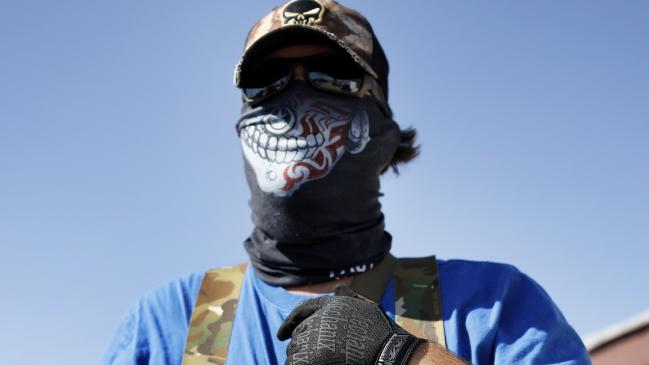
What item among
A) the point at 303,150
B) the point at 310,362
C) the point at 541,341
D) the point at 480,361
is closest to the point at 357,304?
the point at 310,362

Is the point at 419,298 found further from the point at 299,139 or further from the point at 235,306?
the point at 299,139

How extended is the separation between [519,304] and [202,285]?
1.36 m

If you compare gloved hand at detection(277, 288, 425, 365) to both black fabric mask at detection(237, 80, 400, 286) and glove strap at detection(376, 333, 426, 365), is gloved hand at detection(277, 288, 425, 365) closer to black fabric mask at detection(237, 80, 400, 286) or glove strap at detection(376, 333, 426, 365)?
glove strap at detection(376, 333, 426, 365)

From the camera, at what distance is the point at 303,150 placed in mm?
3471

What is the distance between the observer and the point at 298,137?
3502mm

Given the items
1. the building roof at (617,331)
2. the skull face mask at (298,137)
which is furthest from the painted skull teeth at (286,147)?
the building roof at (617,331)

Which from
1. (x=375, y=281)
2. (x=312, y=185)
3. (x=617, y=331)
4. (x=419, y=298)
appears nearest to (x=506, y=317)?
(x=419, y=298)

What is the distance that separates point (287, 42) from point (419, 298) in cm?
141

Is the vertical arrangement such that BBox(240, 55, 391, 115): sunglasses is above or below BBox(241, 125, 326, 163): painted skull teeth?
above

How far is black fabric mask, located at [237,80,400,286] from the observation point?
3.33m

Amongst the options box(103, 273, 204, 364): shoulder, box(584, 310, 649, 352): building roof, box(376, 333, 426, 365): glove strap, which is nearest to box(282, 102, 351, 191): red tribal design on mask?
box(103, 273, 204, 364): shoulder

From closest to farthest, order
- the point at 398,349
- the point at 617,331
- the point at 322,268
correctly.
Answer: the point at 398,349 < the point at 322,268 < the point at 617,331

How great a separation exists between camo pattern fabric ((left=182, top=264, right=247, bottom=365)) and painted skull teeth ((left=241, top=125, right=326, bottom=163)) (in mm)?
599

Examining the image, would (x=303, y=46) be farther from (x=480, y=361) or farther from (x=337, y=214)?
(x=480, y=361)
